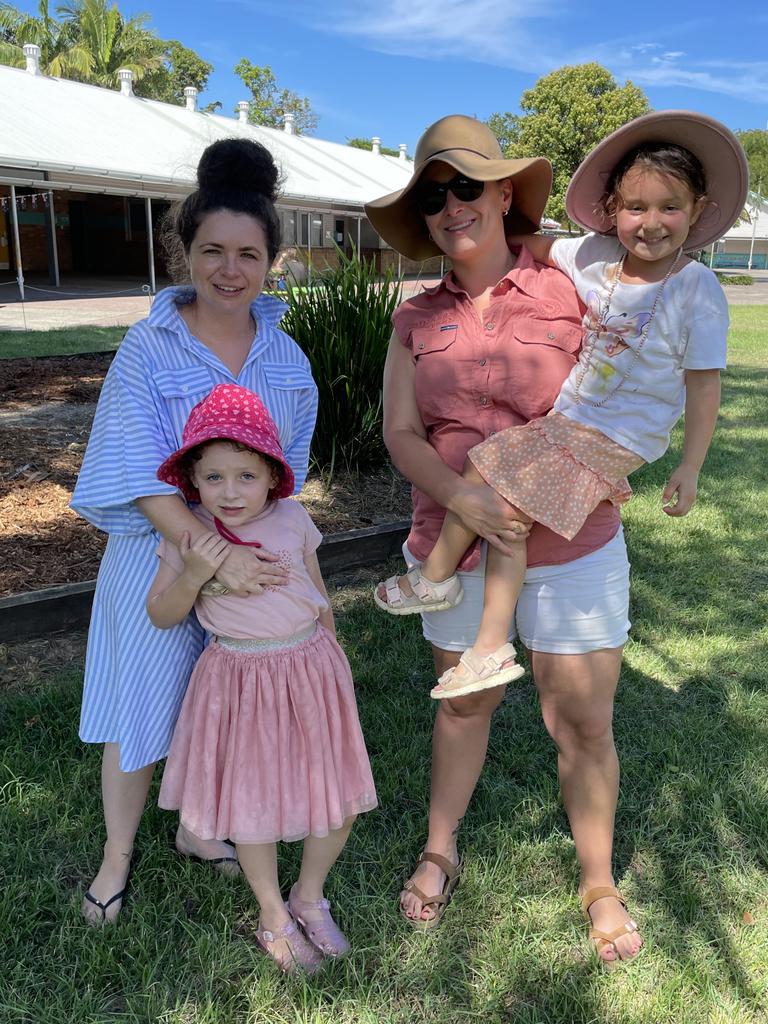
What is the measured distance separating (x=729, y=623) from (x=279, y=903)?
2800 mm

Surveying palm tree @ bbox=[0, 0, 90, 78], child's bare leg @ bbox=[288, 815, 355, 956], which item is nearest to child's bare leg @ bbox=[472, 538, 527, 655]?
child's bare leg @ bbox=[288, 815, 355, 956]

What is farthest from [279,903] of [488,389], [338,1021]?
[488,389]

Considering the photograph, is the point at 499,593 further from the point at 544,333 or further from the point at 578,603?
the point at 544,333

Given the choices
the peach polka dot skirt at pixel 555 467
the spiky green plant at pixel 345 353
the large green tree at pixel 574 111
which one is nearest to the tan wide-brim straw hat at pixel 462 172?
the peach polka dot skirt at pixel 555 467

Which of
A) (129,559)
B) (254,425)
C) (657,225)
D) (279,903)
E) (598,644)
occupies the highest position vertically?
(657,225)

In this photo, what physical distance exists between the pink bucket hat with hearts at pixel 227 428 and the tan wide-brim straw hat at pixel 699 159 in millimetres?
986

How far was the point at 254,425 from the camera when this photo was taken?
1.82 meters

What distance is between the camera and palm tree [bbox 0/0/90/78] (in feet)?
130

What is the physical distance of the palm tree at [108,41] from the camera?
40.2m

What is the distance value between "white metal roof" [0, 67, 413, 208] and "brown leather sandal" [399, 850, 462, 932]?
13335 millimetres

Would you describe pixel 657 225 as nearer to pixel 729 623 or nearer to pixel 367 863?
pixel 367 863

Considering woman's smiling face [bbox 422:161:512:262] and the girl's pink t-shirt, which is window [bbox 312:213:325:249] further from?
the girl's pink t-shirt

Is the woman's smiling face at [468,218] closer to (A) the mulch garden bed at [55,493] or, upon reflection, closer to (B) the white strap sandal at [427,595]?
(B) the white strap sandal at [427,595]

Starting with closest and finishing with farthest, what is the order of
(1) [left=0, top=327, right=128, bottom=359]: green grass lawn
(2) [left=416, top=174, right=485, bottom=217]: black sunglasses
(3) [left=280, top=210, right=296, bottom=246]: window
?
(2) [left=416, top=174, right=485, bottom=217]: black sunglasses → (3) [left=280, top=210, right=296, bottom=246]: window → (1) [left=0, top=327, right=128, bottom=359]: green grass lawn
